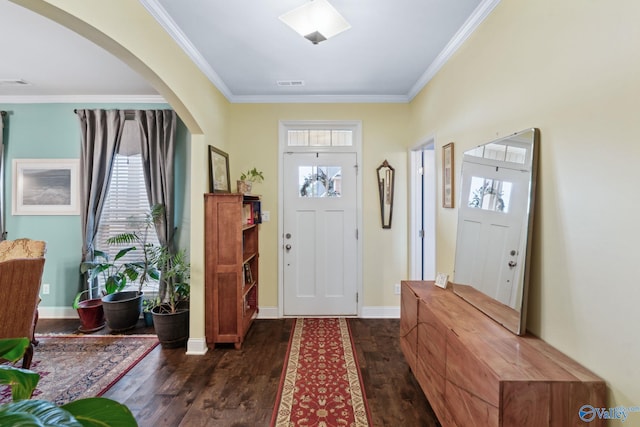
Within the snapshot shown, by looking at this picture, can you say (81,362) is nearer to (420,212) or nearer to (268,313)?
(268,313)

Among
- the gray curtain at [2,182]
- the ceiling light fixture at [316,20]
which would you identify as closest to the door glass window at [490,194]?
the ceiling light fixture at [316,20]

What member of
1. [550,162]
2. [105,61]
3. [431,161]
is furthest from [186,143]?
[550,162]

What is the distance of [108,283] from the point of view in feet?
10.3

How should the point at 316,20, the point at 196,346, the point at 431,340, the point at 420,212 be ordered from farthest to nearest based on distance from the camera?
the point at 420,212 → the point at 196,346 → the point at 316,20 → the point at 431,340

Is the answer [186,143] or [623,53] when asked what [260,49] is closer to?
[186,143]

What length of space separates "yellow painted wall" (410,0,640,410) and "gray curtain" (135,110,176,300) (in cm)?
329

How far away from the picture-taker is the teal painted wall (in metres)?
3.43

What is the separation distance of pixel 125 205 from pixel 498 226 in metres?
3.87

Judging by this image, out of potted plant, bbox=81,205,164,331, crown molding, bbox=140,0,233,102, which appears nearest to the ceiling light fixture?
crown molding, bbox=140,0,233,102

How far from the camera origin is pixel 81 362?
2.51 m

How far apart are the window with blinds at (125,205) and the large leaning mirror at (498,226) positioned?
3375 mm

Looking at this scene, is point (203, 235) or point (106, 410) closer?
point (106, 410)

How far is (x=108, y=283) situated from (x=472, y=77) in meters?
4.03

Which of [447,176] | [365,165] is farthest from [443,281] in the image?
[365,165]
